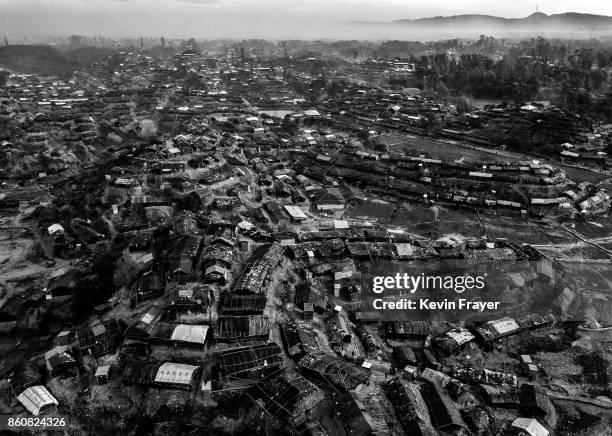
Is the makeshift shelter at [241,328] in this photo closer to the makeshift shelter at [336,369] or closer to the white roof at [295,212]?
the makeshift shelter at [336,369]

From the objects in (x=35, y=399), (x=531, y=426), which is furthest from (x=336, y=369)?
(x=35, y=399)

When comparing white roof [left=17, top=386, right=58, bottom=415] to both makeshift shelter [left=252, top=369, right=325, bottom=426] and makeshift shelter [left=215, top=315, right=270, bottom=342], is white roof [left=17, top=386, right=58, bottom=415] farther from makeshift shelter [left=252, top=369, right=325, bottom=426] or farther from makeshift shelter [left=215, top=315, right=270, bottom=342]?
makeshift shelter [left=252, top=369, right=325, bottom=426]

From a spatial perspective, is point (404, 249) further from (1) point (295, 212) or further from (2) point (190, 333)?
(2) point (190, 333)

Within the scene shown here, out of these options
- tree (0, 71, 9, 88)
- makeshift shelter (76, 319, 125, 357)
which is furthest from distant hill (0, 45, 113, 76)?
makeshift shelter (76, 319, 125, 357)

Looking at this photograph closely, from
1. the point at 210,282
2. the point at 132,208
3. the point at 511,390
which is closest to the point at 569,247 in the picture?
the point at 511,390

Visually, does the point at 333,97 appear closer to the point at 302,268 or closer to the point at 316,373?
the point at 302,268
